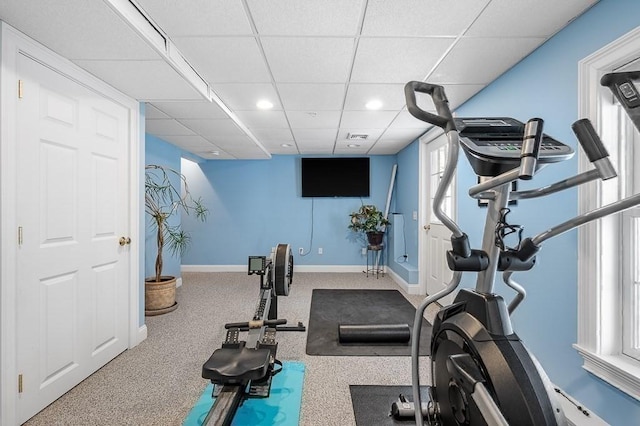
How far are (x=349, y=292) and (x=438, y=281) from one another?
127cm

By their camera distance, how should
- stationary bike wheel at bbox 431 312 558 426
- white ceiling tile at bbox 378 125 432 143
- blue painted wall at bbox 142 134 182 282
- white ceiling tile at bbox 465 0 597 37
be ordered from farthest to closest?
white ceiling tile at bbox 378 125 432 143 < blue painted wall at bbox 142 134 182 282 < white ceiling tile at bbox 465 0 597 37 < stationary bike wheel at bbox 431 312 558 426

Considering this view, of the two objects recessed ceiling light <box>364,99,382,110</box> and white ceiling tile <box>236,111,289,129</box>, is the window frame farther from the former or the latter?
white ceiling tile <box>236,111,289,129</box>

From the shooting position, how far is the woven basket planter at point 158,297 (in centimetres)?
349

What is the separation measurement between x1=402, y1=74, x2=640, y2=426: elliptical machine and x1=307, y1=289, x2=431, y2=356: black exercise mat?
1.32 meters

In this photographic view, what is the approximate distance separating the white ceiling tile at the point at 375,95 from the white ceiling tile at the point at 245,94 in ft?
2.38

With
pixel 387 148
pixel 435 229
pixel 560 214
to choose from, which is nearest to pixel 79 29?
pixel 560 214

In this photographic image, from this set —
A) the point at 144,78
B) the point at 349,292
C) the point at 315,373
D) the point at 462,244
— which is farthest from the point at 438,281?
the point at 144,78

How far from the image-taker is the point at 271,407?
5.99ft

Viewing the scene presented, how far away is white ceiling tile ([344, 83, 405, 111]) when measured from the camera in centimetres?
265

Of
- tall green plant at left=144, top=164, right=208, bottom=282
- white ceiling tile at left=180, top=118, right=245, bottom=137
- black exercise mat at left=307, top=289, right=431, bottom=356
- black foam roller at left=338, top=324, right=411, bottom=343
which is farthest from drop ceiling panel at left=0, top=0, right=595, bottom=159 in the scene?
black exercise mat at left=307, top=289, right=431, bottom=356

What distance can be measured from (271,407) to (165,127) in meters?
3.36

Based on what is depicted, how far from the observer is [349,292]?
444 centimetres

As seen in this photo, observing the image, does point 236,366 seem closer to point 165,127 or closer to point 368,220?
point 165,127

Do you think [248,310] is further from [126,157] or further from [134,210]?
[126,157]
